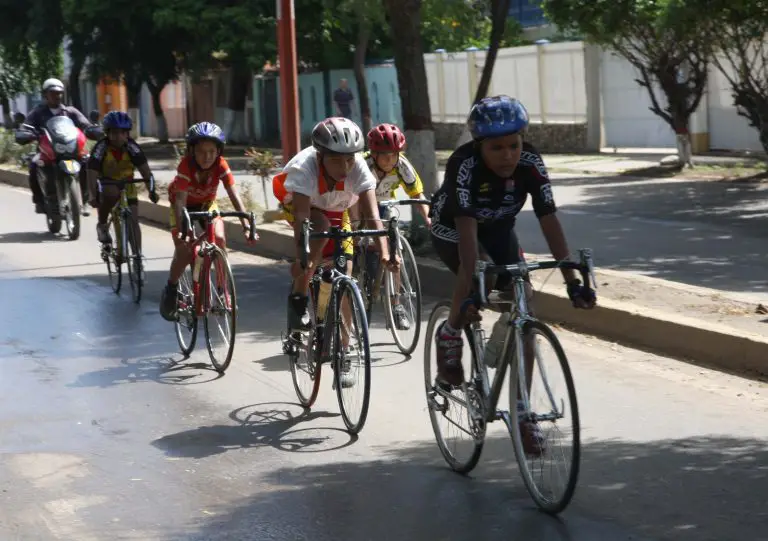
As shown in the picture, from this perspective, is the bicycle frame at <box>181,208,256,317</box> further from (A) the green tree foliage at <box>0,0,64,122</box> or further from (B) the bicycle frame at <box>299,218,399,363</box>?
(A) the green tree foliage at <box>0,0,64,122</box>

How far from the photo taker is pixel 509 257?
604 cm

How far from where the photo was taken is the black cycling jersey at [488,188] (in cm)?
568

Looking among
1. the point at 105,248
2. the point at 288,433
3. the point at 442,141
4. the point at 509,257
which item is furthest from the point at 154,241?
the point at 442,141

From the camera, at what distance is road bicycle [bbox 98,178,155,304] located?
11.6 metres

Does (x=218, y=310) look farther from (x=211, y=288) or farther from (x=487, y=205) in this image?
(x=487, y=205)

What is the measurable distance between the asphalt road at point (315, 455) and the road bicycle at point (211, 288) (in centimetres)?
21

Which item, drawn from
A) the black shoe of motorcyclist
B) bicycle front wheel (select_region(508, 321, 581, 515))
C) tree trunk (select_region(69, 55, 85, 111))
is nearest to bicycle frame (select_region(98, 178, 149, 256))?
the black shoe of motorcyclist

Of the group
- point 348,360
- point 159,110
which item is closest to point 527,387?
point 348,360

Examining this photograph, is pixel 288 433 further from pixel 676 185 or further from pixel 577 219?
pixel 676 185

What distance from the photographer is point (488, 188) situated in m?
5.74

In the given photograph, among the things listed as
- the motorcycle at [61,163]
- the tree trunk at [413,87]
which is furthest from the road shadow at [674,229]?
the motorcycle at [61,163]

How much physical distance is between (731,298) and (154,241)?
28.6 ft

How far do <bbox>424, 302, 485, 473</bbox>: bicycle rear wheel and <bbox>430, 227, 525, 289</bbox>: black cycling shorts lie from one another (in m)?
0.24

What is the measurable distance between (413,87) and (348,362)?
658 cm
